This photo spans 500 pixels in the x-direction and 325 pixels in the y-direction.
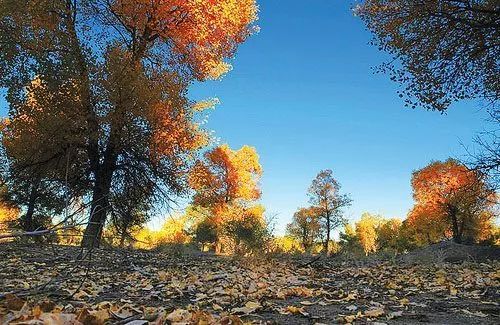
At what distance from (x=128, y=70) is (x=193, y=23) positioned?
2903 mm

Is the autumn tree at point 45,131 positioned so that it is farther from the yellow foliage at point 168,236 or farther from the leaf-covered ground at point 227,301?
the leaf-covered ground at point 227,301

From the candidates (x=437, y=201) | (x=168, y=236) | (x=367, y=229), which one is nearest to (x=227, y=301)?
(x=437, y=201)

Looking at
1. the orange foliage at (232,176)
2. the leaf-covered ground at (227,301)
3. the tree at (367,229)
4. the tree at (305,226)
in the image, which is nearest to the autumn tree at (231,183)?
the orange foliage at (232,176)

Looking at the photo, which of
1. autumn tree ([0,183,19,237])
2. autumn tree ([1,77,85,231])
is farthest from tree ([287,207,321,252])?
autumn tree ([1,77,85,231])

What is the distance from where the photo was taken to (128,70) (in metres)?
12.1

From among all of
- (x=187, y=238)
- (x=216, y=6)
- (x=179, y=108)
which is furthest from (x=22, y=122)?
(x=187, y=238)

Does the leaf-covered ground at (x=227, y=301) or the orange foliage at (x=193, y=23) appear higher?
the orange foliage at (x=193, y=23)

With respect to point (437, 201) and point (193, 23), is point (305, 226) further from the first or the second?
point (193, 23)

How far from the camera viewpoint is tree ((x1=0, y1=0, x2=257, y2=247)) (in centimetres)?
1205

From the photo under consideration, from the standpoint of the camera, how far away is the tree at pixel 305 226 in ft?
170

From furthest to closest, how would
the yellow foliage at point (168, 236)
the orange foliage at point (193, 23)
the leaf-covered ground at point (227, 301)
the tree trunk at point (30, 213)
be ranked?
the tree trunk at point (30, 213) → the orange foliage at point (193, 23) → the yellow foliage at point (168, 236) → the leaf-covered ground at point (227, 301)

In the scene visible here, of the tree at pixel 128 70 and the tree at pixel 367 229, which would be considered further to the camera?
the tree at pixel 367 229

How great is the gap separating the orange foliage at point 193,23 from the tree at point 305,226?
124 ft

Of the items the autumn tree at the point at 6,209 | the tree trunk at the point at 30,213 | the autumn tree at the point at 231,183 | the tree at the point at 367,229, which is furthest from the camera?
the tree at the point at 367,229
